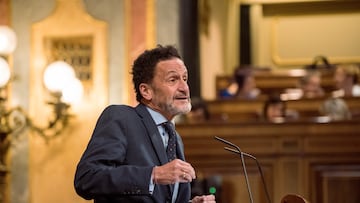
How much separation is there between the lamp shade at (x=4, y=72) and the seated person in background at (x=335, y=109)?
2.85m

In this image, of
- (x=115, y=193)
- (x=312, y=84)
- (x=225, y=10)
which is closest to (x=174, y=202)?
(x=115, y=193)

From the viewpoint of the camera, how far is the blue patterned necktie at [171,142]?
10.4 ft

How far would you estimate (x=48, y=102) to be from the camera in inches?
303

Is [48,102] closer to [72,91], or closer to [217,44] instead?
[72,91]

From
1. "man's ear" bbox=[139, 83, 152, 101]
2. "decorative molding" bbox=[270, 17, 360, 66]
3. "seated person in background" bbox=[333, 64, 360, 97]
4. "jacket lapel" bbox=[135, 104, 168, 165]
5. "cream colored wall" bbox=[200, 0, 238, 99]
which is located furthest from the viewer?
"decorative molding" bbox=[270, 17, 360, 66]

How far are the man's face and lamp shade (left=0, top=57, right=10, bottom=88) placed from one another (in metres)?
4.51

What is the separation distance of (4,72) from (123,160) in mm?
4736

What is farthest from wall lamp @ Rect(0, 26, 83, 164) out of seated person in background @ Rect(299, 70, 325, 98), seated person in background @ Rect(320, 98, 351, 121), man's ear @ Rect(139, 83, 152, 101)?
man's ear @ Rect(139, 83, 152, 101)

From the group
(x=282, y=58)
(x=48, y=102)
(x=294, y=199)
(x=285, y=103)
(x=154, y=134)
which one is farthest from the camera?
(x=282, y=58)

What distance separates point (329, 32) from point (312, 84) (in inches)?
241

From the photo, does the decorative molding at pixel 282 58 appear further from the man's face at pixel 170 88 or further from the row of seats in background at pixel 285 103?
the man's face at pixel 170 88

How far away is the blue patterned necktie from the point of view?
3182 millimetres

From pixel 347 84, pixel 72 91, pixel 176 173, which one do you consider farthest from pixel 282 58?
pixel 176 173

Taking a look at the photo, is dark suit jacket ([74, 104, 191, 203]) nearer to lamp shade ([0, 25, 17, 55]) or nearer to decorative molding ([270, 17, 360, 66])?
lamp shade ([0, 25, 17, 55])
